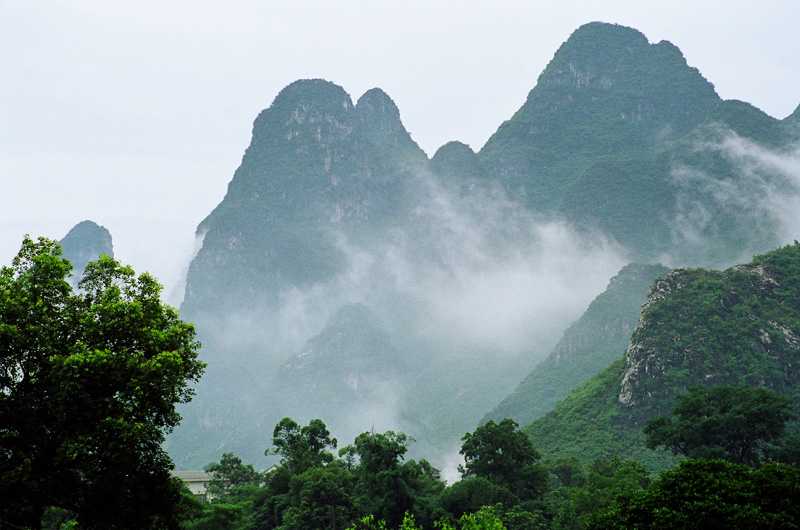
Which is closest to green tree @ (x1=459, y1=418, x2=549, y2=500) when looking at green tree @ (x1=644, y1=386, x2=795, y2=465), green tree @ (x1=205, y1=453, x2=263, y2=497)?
green tree @ (x1=644, y1=386, x2=795, y2=465)

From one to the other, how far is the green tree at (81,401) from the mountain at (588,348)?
10471 cm

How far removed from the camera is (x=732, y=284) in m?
70.1

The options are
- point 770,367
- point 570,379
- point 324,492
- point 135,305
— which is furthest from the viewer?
point 570,379

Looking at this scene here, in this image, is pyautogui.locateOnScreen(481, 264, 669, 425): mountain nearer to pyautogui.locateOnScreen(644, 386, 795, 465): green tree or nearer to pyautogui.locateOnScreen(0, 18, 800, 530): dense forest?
pyautogui.locateOnScreen(0, 18, 800, 530): dense forest

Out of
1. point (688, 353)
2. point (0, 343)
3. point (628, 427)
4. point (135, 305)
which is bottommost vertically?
point (0, 343)

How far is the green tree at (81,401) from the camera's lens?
14328 mm

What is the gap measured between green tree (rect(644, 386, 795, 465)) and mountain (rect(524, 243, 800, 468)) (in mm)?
19318

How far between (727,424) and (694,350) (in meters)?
31.3

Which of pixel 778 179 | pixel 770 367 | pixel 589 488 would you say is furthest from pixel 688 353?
pixel 778 179

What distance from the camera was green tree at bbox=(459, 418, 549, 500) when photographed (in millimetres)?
46250

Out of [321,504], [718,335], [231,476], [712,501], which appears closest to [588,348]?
[718,335]

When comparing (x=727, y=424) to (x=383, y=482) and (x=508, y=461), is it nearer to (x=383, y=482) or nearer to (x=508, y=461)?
(x=508, y=461)

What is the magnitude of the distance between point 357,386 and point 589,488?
142989 mm

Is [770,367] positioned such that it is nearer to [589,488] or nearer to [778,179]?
[589,488]
